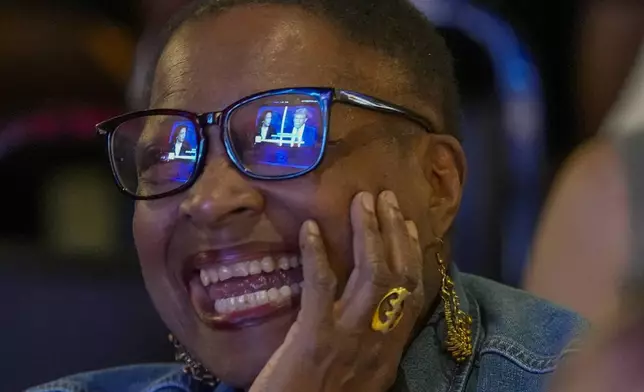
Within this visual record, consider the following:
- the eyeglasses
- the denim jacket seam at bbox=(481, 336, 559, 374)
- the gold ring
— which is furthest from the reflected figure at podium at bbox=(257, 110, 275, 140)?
the denim jacket seam at bbox=(481, 336, 559, 374)

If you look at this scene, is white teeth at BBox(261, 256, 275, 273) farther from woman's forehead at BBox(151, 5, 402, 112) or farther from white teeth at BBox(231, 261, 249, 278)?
woman's forehead at BBox(151, 5, 402, 112)

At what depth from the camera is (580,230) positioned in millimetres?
1396

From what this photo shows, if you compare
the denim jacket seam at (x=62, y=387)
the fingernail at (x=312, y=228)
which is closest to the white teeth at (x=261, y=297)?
the fingernail at (x=312, y=228)

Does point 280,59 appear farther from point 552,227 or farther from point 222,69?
point 552,227

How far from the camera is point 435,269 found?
112cm

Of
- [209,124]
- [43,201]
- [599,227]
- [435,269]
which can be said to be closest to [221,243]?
[209,124]

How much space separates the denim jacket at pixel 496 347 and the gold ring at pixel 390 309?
118 mm

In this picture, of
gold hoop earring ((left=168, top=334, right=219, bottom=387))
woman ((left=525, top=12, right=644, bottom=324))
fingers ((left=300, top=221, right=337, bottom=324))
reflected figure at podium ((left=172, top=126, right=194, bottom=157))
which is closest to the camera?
fingers ((left=300, top=221, right=337, bottom=324))

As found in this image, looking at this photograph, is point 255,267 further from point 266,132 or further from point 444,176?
point 444,176

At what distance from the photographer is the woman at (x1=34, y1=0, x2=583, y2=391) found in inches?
39.1

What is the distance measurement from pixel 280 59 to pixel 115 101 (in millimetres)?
1257

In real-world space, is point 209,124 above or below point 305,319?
above

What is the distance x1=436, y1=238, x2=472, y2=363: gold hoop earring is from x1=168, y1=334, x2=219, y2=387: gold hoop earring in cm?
32

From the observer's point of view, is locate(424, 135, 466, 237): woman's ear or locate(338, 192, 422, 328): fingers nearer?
locate(338, 192, 422, 328): fingers
